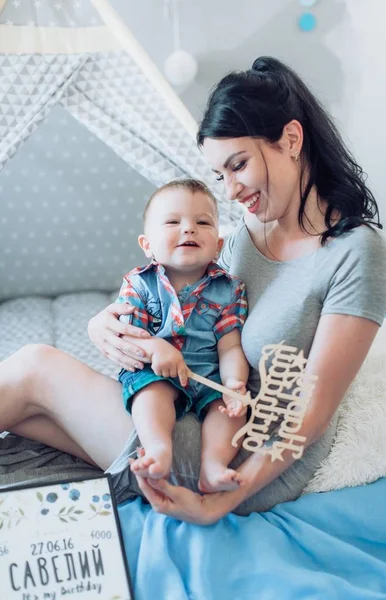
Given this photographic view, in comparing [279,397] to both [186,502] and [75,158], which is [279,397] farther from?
[75,158]

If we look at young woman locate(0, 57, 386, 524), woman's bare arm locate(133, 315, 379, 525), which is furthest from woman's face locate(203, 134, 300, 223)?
woman's bare arm locate(133, 315, 379, 525)

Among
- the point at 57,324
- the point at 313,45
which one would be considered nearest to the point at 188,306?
the point at 57,324

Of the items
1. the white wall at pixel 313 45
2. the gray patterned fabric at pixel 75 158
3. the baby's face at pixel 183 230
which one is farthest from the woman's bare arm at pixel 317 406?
A: the white wall at pixel 313 45

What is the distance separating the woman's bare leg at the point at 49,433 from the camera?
132 cm

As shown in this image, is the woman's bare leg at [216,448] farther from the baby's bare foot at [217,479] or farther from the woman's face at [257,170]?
the woman's face at [257,170]

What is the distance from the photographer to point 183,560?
107cm

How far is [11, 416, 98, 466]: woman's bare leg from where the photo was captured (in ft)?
4.33

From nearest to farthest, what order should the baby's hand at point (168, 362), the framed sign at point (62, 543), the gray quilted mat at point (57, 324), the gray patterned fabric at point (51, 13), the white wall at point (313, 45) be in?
the framed sign at point (62, 543) < the baby's hand at point (168, 362) < the gray quilted mat at point (57, 324) < the gray patterned fabric at point (51, 13) < the white wall at point (313, 45)

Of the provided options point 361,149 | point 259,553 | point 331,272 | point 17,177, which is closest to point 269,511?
point 259,553

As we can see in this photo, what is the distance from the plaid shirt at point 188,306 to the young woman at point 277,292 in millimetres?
37

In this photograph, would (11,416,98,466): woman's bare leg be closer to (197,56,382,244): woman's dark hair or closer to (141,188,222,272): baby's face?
(141,188,222,272): baby's face

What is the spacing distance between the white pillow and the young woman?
21mm

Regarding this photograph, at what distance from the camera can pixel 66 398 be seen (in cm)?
125

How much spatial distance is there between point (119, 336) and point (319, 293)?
33cm
